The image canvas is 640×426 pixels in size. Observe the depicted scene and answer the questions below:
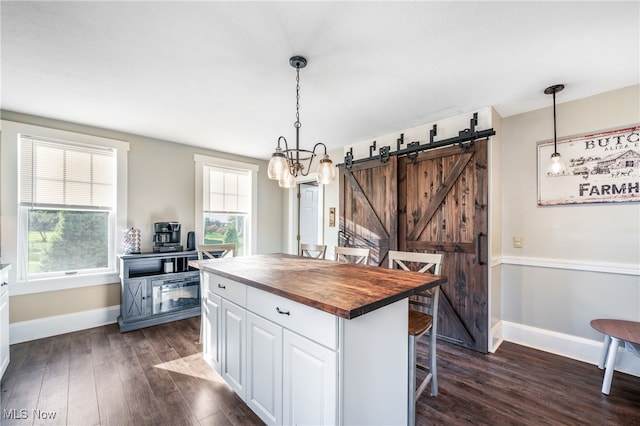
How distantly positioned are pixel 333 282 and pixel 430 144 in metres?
2.33

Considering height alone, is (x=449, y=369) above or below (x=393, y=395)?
below

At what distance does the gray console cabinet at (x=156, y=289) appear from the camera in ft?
11.0

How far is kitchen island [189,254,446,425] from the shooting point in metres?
1.27

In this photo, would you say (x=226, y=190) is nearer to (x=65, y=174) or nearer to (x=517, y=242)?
(x=65, y=174)

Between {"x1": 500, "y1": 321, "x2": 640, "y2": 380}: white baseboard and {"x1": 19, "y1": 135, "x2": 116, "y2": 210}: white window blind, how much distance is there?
5.03 m

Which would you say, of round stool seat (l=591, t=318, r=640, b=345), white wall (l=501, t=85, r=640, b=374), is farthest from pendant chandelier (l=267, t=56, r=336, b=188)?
round stool seat (l=591, t=318, r=640, b=345)

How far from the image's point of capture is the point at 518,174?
3002mm

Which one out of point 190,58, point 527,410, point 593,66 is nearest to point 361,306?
point 527,410

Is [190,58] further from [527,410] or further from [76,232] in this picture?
[527,410]

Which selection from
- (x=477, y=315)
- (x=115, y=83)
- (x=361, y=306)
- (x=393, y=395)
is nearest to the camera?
(x=361, y=306)

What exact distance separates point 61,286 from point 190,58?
3208 millimetres

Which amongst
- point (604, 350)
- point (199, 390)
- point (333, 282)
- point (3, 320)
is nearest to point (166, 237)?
point (3, 320)

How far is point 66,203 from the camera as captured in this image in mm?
3314

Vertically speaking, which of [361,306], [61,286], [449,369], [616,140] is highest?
[616,140]
